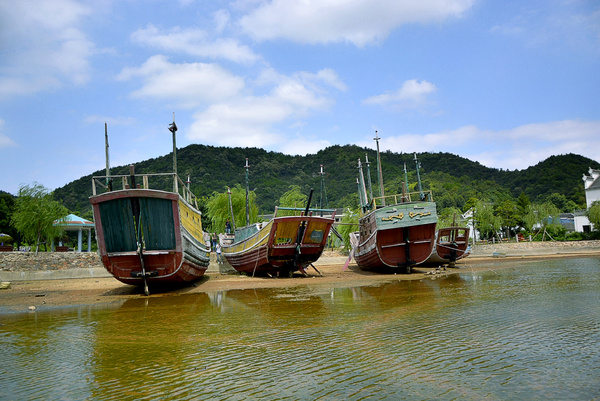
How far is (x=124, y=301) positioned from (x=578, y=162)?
102023 mm

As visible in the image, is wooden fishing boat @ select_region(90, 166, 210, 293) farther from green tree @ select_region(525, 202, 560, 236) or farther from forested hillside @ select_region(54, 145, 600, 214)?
forested hillside @ select_region(54, 145, 600, 214)

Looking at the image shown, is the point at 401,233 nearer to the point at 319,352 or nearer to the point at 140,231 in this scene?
the point at 140,231

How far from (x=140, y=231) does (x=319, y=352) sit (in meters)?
9.28

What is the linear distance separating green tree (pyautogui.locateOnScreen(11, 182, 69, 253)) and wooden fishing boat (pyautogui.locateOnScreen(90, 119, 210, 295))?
53.5 feet

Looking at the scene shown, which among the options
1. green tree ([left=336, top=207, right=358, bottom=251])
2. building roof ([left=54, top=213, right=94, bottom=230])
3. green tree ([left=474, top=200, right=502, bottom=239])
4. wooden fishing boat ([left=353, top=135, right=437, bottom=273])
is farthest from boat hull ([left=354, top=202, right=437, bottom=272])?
green tree ([left=474, top=200, right=502, bottom=239])

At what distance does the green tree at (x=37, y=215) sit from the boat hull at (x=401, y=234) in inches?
800

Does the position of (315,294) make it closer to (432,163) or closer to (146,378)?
(146,378)

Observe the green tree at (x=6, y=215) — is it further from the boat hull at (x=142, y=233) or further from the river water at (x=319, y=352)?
the river water at (x=319, y=352)

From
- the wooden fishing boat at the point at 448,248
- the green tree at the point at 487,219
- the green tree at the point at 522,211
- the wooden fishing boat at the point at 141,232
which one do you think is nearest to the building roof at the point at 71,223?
the wooden fishing boat at the point at 141,232

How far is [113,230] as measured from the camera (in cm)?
1326

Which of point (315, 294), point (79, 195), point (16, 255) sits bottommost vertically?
point (315, 294)

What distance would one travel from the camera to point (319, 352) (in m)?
5.39

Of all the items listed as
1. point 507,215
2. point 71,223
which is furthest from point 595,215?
point 71,223

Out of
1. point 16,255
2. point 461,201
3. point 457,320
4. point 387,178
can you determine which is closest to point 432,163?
point 387,178
